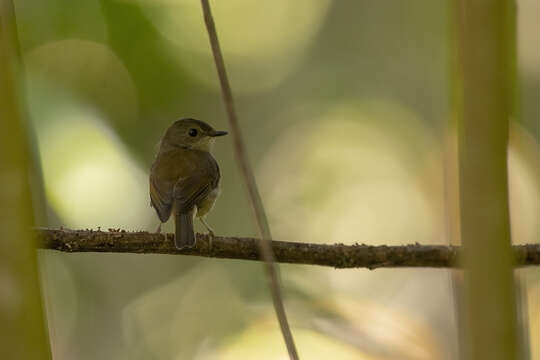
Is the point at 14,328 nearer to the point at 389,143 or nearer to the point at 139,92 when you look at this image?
the point at 139,92

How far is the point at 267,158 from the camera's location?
22.7ft

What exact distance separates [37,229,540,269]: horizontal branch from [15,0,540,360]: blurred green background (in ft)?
0.95

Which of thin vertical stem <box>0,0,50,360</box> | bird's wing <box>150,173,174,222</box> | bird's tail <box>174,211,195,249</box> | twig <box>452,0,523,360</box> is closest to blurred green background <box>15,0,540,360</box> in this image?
bird's wing <box>150,173,174,222</box>

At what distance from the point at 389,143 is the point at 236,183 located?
1.34 m

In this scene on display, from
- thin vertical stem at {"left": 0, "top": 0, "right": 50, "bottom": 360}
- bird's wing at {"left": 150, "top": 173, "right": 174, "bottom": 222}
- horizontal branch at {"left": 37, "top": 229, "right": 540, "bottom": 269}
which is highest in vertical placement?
bird's wing at {"left": 150, "top": 173, "right": 174, "bottom": 222}

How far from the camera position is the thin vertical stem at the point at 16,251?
0.96 metres

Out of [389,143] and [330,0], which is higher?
[330,0]

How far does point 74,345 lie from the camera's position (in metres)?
4.96

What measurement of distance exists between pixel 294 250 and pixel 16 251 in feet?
5.97

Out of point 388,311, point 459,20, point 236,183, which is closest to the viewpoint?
point 459,20

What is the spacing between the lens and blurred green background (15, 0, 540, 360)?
12.9ft

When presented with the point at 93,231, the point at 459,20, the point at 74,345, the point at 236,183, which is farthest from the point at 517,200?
the point at 459,20

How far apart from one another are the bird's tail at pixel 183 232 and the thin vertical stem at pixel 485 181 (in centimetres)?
207

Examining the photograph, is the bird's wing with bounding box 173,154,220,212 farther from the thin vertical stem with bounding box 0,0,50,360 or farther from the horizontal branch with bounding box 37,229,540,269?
the thin vertical stem with bounding box 0,0,50,360
